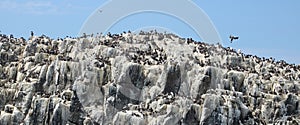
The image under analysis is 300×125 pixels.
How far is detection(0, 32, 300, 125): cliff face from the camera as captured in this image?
11538 centimetres

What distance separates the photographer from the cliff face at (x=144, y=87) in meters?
115

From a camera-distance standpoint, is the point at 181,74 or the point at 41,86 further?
the point at 41,86

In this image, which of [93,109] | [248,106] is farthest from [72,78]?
[248,106]

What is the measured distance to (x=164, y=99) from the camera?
117 meters

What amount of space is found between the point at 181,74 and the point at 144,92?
7.90 m

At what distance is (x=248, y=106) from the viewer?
124m

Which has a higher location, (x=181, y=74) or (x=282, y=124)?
(x=181, y=74)

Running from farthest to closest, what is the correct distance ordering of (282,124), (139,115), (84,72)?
(84,72) → (282,124) → (139,115)

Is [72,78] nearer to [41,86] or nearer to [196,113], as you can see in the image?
[41,86]

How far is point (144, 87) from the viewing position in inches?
4973

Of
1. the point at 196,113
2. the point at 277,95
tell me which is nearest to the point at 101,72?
the point at 196,113

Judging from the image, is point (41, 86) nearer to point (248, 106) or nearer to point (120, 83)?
point (120, 83)

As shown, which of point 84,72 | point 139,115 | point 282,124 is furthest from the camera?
point 84,72

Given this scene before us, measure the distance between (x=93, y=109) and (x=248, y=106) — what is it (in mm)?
29268
